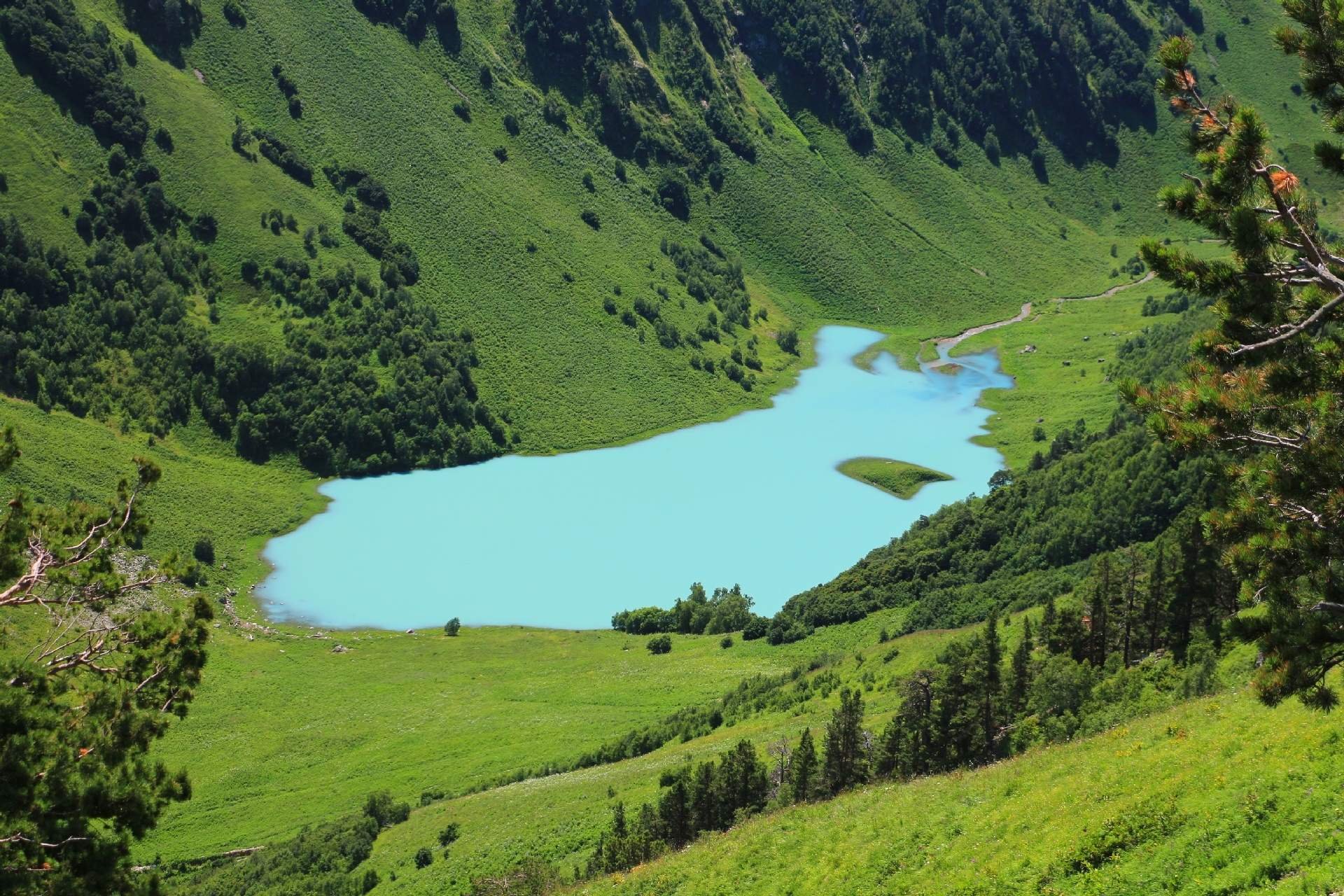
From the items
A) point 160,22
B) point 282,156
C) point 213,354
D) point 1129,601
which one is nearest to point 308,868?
point 1129,601

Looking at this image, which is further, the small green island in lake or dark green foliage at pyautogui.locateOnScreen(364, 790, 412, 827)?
the small green island in lake

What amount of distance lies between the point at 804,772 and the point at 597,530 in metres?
92.9

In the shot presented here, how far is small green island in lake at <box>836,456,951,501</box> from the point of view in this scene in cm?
16900

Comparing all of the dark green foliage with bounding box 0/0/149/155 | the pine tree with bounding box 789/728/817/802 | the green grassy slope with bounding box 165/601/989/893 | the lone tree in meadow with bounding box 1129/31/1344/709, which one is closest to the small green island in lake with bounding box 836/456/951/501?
the green grassy slope with bounding box 165/601/989/893

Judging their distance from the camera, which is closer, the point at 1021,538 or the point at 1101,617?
the point at 1101,617

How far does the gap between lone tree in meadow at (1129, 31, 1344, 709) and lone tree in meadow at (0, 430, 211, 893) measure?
25.4 meters

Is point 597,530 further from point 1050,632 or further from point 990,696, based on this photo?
point 990,696

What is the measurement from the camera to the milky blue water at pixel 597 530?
138500 millimetres

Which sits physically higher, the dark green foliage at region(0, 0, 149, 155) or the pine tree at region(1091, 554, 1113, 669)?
the dark green foliage at region(0, 0, 149, 155)

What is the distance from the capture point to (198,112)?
189 meters

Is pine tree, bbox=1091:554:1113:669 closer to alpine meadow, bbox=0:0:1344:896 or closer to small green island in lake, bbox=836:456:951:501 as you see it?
alpine meadow, bbox=0:0:1344:896

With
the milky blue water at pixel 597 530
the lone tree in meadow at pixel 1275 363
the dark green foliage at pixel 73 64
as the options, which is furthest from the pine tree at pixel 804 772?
the dark green foliage at pixel 73 64

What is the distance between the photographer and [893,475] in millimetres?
171250

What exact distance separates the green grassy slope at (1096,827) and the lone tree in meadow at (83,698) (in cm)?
2006
